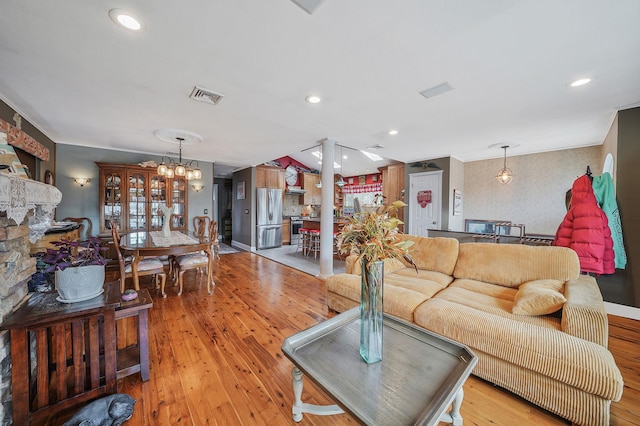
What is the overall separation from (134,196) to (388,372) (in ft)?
18.6

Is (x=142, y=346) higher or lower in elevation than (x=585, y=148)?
lower

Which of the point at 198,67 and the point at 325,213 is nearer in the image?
the point at 198,67

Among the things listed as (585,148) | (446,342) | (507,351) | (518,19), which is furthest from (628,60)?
(585,148)

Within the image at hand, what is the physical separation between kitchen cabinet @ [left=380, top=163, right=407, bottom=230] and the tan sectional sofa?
12.4 ft

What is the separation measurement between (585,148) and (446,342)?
19.0 feet

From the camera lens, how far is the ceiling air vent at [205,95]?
93.3 inches

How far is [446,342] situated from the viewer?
4.54ft

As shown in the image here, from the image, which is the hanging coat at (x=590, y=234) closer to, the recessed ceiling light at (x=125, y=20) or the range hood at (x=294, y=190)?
the recessed ceiling light at (x=125, y=20)

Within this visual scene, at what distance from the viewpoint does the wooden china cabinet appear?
4.61 m

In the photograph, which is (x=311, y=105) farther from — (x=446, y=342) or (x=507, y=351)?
(x=507, y=351)

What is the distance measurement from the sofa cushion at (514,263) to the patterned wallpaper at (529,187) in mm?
3737

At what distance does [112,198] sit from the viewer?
15.4 feet

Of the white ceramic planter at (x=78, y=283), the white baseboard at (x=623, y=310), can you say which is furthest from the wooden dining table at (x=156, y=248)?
the white baseboard at (x=623, y=310)

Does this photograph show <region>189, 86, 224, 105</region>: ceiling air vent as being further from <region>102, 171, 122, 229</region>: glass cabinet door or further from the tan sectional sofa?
<region>102, 171, 122, 229</region>: glass cabinet door
